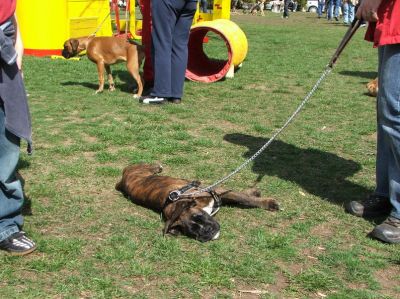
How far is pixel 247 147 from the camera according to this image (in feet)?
18.8

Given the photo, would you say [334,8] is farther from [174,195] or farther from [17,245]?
[17,245]

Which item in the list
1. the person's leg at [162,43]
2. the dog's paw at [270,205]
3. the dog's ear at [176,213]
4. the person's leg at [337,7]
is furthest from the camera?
the person's leg at [337,7]

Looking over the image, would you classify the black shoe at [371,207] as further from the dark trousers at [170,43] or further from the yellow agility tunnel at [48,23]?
the yellow agility tunnel at [48,23]

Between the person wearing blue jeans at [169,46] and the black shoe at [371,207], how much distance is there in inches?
157

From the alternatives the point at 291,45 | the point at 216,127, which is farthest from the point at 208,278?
the point at 291,45

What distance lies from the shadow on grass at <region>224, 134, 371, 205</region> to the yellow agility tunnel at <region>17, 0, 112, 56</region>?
6.82 m

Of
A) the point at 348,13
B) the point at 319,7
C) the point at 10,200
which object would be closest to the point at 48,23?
the point at 10,200

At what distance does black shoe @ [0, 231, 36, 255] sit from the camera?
132 inches

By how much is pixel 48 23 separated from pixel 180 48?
4843 millimetres

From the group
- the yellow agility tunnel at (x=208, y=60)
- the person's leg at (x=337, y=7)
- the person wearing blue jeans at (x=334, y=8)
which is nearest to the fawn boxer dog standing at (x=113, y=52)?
the yellow agility tunnel at (x=208, y=60)

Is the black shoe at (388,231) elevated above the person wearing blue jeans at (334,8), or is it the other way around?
the person wearing blue jeans at (334,8)

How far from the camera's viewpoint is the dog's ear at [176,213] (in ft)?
11.9

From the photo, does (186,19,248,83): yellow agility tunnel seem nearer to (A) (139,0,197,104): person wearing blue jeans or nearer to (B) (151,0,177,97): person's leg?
(A) (139,0,197,104): person wearing blue jeans

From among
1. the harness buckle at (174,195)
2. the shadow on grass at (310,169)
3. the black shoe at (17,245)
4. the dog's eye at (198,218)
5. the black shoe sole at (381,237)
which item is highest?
the harness buckle at (174,195)
